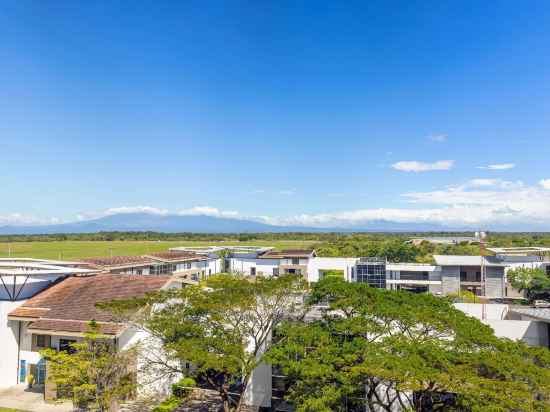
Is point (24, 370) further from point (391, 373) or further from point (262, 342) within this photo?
point (391, 373)

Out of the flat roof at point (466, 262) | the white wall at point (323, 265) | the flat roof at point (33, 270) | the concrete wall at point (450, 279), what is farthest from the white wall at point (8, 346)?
the concrete wall at point (450, 279)

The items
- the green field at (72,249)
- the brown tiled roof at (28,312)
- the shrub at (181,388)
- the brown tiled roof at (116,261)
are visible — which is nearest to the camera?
the shrub at (181,388)

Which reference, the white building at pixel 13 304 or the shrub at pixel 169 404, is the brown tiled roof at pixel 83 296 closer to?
the white building at pixel 13 304

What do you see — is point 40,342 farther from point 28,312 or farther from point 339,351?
point 339,351

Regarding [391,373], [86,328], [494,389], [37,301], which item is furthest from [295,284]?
[37,301]

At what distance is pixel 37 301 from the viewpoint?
25.3 meters

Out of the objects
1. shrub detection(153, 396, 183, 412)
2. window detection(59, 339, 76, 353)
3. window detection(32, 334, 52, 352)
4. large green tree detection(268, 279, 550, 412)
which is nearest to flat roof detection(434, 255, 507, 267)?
large green tree detection(268, 279, 550, 412)

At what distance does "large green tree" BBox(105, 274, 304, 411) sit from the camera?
17.0 meters

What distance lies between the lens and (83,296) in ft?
82.8

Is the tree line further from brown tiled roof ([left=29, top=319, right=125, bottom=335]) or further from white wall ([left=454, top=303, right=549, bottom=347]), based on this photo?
white wall ([left=454, top=303, right=549, bottom=347])

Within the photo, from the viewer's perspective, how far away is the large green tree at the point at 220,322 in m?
17.0

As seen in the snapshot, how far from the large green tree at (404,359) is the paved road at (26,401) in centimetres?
1442

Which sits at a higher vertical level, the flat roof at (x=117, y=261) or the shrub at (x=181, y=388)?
the flat roof at (x=117, y=261)

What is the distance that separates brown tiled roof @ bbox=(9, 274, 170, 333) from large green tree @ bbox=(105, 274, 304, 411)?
499 cm
